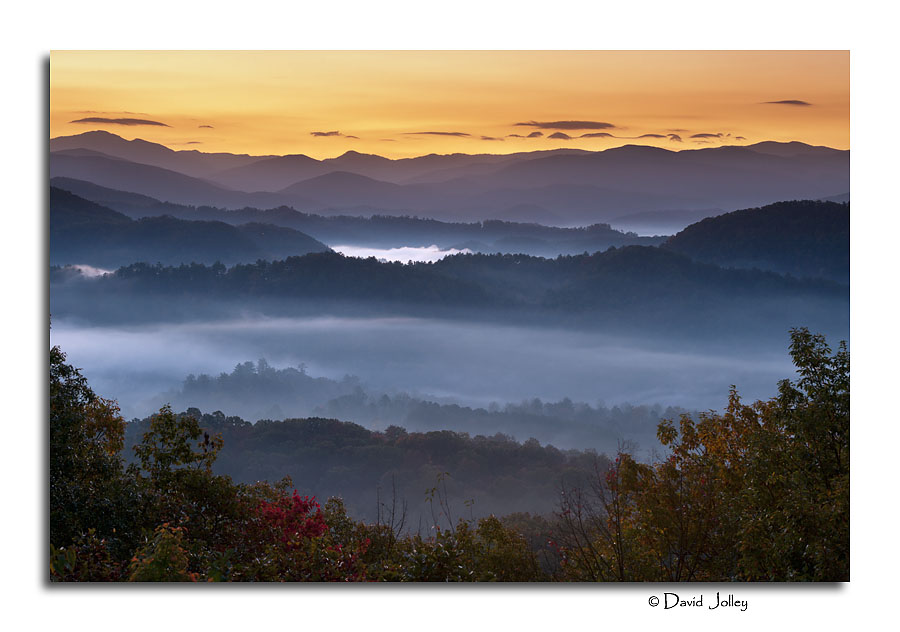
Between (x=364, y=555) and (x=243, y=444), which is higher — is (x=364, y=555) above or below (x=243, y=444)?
below

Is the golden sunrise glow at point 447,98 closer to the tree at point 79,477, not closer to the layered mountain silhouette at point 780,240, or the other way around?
the layered mountain silhouette at point 780,240

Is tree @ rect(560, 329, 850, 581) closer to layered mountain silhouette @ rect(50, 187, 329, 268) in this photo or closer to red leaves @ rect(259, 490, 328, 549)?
red leaves @ rect(259, 490, 328, 549)

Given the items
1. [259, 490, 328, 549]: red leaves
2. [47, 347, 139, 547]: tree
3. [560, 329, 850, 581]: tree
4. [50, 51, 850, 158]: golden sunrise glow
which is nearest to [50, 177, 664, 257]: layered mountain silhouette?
[50, 51, 850, 158]: golden sunrise glow

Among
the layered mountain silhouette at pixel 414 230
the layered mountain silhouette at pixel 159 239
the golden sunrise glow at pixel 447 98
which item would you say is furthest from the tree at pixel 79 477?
the golden sunrise glow at pixel 447 98
